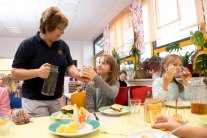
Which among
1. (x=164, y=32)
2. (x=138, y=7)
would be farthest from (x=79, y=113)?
(x=138, y=7)

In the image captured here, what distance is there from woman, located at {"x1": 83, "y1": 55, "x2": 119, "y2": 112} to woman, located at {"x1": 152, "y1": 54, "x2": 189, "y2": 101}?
1.15ft

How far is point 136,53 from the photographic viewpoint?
3537mm

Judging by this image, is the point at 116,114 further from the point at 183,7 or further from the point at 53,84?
the point at 183,7

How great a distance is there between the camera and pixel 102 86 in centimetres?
142

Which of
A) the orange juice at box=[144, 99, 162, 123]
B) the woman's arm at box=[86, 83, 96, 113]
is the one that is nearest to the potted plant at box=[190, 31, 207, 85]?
the orange juice at box=[144, 99, 162, 123]

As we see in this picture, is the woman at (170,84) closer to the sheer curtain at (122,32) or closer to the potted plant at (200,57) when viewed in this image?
the potted plant at (200,57)

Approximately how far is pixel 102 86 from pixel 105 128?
0.51m

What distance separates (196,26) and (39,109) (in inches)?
86.8

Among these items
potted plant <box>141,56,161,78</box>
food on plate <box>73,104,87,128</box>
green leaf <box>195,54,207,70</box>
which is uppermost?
potted plant <box>141,56,161,78</box>

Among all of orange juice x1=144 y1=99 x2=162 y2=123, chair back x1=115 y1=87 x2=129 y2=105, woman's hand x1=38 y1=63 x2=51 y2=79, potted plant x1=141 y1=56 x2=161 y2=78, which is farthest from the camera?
potted plant x1=141 y1=56 x2=161 y2=78

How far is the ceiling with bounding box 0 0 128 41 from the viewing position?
4.00 m

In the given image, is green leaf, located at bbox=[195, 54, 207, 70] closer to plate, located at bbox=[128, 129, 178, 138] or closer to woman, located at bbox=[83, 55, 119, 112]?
woman, located at bbox=[83, 55, 119, 112]

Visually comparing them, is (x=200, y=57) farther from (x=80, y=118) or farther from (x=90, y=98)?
(x=80, y=118)

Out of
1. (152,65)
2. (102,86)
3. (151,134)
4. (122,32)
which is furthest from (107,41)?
(151,134)
